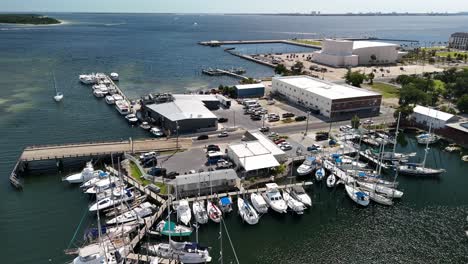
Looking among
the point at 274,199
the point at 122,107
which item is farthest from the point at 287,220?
the point at 122,107

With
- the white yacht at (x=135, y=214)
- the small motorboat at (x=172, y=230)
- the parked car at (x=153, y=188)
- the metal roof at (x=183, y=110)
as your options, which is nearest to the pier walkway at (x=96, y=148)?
the metal roof at (x=183, y=110)

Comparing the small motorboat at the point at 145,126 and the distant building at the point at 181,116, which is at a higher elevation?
the distant building at the point at 181,116

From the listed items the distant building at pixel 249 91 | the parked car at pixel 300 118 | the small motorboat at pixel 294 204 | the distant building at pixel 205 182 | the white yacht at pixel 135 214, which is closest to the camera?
the white yacht at pixel 135 214

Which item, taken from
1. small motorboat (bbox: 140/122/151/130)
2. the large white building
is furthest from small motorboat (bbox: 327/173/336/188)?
the large white building

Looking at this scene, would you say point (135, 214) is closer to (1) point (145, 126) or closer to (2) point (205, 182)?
(2) point (205, 182)

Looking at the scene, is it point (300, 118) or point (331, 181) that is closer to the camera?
point (331, 181)

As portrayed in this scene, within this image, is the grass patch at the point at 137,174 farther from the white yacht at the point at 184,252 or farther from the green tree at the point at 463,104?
the green tree at the point at 463,104

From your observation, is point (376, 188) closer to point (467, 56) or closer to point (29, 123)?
point (29, 123)
